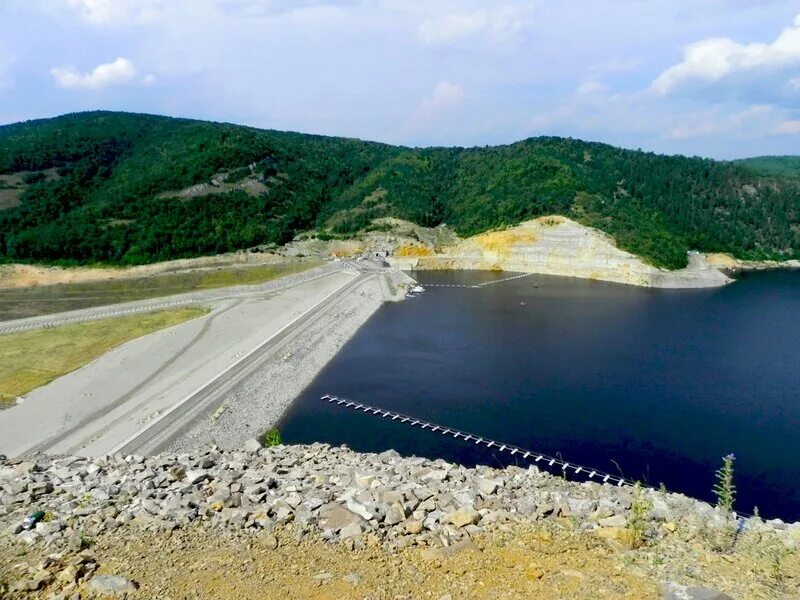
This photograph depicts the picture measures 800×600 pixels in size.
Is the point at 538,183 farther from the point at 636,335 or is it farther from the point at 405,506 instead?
the point at 405,506

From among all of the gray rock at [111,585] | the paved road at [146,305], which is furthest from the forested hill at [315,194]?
the gray rock at [111,585]

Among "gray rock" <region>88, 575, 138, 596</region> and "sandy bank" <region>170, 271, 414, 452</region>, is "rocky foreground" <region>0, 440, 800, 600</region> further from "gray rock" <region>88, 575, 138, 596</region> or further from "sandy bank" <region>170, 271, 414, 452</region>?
"sandy bank" <region>170, 271, 414, 452</region>

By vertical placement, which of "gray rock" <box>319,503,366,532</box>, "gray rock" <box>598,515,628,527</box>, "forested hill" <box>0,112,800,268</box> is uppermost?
"forested hill" <box>0,112,800,268</box>

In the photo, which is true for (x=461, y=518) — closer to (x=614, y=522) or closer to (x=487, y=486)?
(x=487, y=486)

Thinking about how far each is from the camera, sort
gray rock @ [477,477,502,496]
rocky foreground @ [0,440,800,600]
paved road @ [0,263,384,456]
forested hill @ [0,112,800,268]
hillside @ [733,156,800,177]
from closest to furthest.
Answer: rocky foreground @ [0,440,800,600] < gray rock @ [477,477,502,496] < paved road @ [0,263,384,456] < forested hill @ [0,112,800,268] < hillside @ [733,156,800,177]

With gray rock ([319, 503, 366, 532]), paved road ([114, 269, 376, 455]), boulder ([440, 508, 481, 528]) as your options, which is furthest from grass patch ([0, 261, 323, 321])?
boulder ([440, 508, 481, 528])

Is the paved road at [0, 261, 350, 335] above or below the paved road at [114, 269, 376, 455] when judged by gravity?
above

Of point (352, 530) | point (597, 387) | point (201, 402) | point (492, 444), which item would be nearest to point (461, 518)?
point (352, 530)
